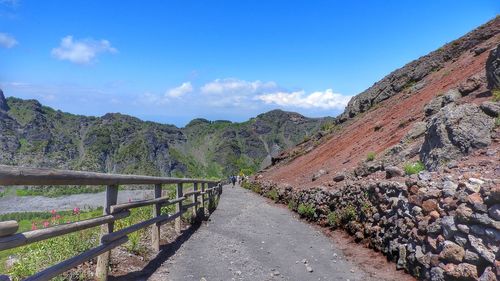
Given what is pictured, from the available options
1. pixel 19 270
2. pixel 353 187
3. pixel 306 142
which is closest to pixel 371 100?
pixel 306 142

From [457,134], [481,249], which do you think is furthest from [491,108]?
[481,249]

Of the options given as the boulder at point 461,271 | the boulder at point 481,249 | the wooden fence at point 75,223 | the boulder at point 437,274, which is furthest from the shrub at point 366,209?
the wooden fence at point 75,223

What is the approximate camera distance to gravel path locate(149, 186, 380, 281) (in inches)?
298

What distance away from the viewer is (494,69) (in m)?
13.9

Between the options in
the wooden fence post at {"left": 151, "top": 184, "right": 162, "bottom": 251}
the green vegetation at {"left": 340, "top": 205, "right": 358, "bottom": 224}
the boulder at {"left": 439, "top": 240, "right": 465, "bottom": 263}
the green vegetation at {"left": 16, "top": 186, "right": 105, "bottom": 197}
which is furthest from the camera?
the green vegetation at {"left": 16, "top": 186, "right": 105, "bottom": 197}

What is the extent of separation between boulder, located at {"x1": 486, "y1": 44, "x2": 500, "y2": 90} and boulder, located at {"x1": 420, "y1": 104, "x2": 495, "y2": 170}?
9.98 ft

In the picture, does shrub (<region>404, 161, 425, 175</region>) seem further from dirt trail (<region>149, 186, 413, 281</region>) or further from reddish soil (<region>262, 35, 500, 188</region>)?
reddish soil (<region>262, 35, 500, 188</region>)

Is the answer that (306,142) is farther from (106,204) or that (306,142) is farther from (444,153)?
(106,204)

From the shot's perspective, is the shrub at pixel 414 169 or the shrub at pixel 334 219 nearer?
the shrub at pixel 414 169

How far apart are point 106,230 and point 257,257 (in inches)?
149

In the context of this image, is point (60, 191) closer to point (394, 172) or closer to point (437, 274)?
point (394, 172)

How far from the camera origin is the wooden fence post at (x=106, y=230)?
19.6 ft

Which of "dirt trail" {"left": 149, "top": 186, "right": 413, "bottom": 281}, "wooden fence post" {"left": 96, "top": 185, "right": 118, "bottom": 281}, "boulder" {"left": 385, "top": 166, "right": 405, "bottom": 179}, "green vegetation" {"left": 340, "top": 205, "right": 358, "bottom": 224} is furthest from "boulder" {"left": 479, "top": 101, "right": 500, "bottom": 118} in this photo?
"wooden fence post" {"left": 96, "top": 185, "right": 118, "bottom": 281}

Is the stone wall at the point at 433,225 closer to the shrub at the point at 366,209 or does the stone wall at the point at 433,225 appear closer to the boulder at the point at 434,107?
the shrub at the point at 366,209
